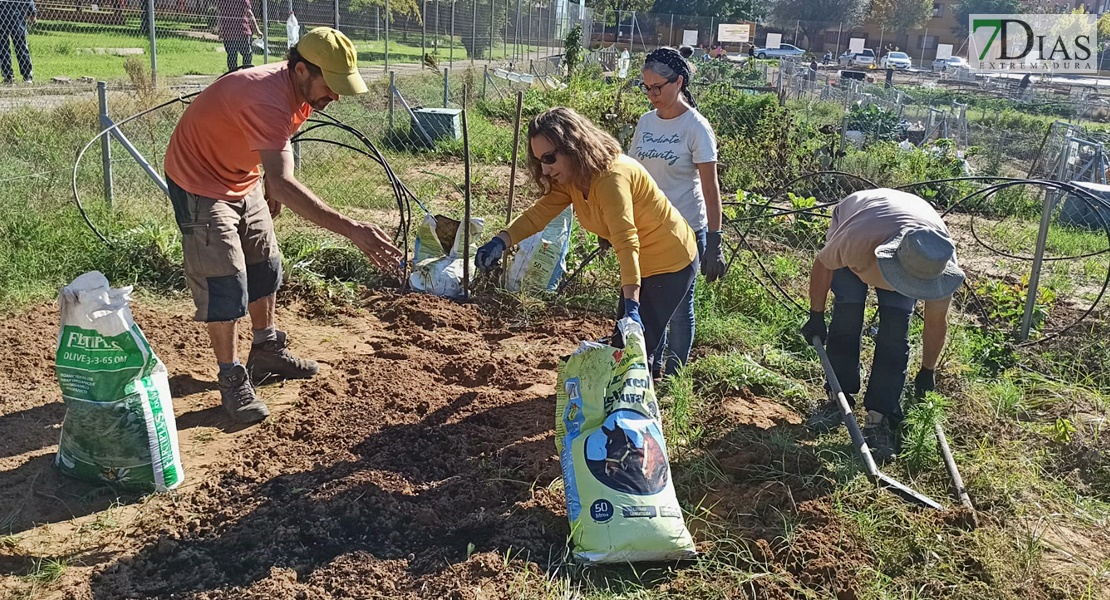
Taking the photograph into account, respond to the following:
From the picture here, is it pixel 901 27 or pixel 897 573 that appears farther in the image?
pixel 901 27

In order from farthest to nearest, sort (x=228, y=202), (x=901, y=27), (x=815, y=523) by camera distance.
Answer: (x=901, y=27) → (x=228, y=202) → (x=815, y=523)

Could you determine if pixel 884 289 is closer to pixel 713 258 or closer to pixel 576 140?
pixel 713 258

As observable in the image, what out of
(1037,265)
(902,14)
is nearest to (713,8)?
(902,14)

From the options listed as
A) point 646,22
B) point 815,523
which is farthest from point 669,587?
point 646,22

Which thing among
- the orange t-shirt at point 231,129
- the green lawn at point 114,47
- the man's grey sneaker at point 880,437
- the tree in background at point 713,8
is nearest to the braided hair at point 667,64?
the orange t-shirt at point 231,129

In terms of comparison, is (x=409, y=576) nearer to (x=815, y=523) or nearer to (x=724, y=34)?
(x=815, y=523)

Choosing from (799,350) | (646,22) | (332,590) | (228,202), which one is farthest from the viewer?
(646,22)

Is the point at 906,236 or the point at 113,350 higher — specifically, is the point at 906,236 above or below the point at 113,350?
above

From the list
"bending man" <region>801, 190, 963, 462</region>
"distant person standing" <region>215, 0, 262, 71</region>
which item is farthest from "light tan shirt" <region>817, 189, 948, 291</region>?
"distant person standing" <region>215, 0, 262, 71</region>

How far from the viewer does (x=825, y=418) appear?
3631mm

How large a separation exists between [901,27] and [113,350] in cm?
6842

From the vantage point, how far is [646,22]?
42969 millimetres

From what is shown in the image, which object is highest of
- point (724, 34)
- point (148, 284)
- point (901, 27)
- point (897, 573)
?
point (901, 27)

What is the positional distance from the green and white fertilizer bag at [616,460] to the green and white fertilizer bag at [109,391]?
145cm
